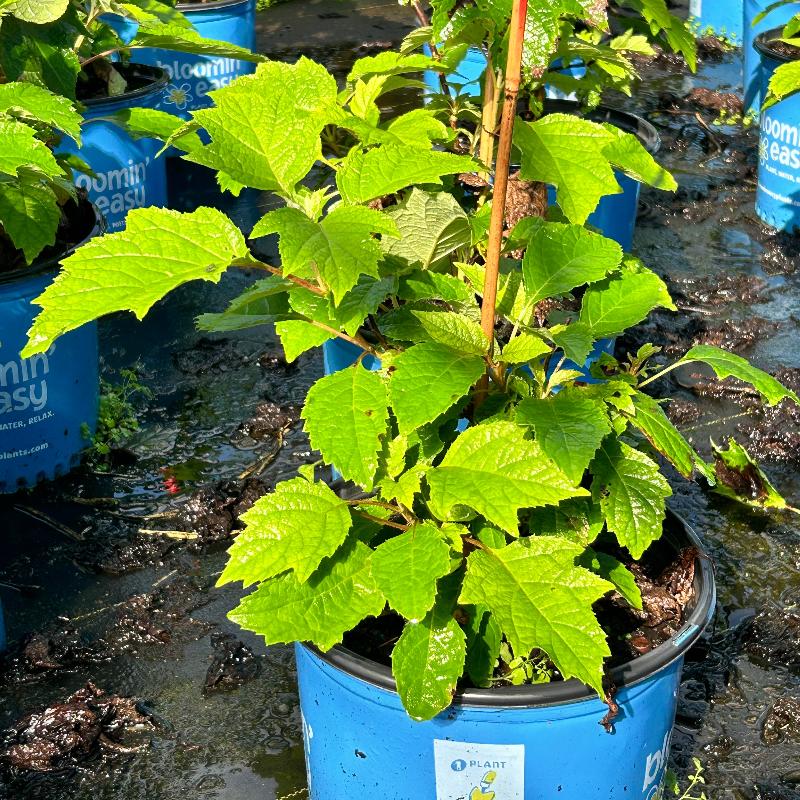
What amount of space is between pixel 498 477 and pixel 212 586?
4.66 feet

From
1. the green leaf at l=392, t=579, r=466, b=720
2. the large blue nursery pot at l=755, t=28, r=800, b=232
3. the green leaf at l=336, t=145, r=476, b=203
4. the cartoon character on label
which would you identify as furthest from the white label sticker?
the large blue nursery pot at l=755, t=28, r=800, b=232

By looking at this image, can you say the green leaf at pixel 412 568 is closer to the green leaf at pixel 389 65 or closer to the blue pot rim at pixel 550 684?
the blue pot rim at pixel 550 684

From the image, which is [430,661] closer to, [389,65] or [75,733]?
[75,733]

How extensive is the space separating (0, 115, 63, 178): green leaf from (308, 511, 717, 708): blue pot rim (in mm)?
1309

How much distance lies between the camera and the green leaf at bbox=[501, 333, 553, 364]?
5.22 ft

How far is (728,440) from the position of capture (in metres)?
3.39

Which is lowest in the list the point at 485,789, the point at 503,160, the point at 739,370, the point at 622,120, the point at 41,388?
the point at 41,388

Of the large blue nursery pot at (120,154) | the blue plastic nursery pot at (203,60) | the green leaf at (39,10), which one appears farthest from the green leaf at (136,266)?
the blue plastic nursery pot at (203,60)

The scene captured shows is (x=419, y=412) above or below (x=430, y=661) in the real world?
above

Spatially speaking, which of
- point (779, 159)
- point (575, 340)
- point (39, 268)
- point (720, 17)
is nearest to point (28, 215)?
point (39, 268)

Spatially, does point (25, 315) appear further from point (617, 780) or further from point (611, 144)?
point (617, 780)

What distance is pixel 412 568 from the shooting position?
1510mm

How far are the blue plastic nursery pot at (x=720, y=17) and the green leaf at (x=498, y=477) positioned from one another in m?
6.32

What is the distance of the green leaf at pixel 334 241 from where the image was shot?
4.58ft
